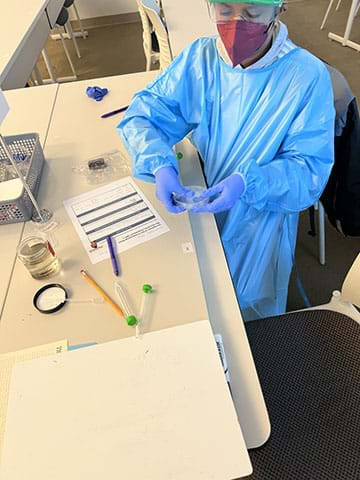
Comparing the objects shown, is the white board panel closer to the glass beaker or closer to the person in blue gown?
the glass beaker

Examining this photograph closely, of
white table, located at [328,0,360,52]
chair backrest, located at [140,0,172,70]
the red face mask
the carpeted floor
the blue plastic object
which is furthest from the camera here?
white table, located at [328,0,360,52]

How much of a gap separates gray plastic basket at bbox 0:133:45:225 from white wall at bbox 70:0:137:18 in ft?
14.2

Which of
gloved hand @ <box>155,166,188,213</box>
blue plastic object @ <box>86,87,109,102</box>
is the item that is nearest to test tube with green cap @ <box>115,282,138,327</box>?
gloved hand @ <box>155,166,188,213</box>

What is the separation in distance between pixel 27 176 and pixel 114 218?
28 centimetres

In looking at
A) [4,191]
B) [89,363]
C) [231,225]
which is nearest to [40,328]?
A: [89,363]

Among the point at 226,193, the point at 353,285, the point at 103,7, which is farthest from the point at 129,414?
the point at 103,7

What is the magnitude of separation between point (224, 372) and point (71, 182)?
0.73 metres

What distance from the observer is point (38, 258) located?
88 centimetres

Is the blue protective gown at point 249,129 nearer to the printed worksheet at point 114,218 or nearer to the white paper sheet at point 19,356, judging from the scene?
the printed worksheet at point 114,218

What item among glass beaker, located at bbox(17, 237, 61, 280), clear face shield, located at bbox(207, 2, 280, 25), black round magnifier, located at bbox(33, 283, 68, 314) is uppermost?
clear face shield, located at bbox(207, 2, 280, 25)

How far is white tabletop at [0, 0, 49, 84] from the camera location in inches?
79.3

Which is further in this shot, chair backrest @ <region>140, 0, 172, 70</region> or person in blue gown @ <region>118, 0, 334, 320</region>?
chair backrest @ <region>140, 0, 172, 70</region>

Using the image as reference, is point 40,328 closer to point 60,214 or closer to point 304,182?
point 60,214

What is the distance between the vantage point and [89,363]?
72 cm
